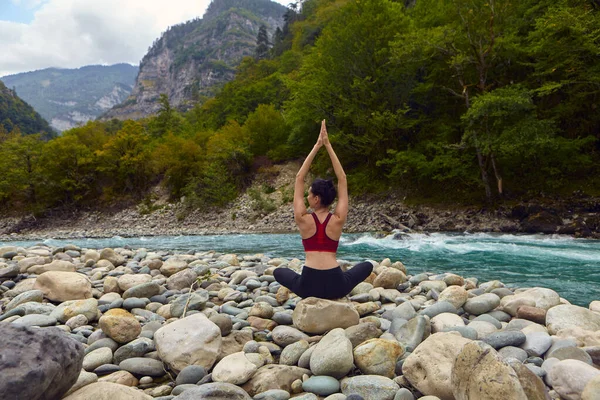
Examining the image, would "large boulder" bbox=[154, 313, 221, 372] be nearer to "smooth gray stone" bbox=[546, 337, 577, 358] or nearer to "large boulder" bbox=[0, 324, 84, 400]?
"large boulder" bbox=[0, 324, 84, 400]

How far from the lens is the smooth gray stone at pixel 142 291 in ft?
14.6

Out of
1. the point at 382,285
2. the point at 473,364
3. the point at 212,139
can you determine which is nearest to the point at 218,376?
the point at 473,364

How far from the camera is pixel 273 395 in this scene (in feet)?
7.32

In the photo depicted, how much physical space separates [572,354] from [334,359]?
Answer: 1.72m

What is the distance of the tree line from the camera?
1428 cm

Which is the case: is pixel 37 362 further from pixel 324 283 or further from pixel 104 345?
pixel 324 283

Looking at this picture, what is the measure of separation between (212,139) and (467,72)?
22.0 m

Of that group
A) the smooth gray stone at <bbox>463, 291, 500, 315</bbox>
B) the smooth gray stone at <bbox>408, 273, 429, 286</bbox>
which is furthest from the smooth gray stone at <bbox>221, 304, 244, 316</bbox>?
the smooth gray stone at <bbox>408, 273, 429, 286</bbox>

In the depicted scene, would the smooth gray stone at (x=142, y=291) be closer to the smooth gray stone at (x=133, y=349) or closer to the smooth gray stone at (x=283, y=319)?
the smooth gray stone at (x=133, y=349)

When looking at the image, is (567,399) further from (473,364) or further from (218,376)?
(218,376)

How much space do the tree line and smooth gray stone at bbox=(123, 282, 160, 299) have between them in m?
14.4

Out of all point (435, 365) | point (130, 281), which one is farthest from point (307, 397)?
point (130, 281)

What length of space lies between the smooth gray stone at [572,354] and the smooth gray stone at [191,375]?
263cm

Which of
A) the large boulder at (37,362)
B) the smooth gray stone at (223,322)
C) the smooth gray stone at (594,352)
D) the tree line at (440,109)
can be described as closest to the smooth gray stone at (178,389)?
the large boulder at (37,362)
